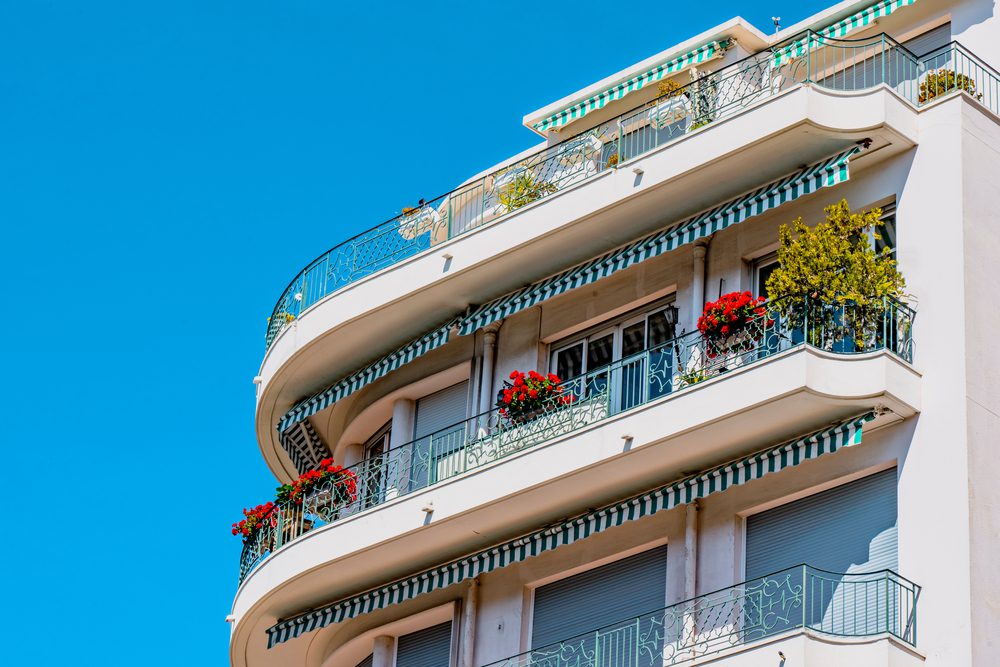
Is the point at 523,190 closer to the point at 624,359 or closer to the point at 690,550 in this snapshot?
the point at 624,359

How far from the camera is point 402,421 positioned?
87.1 ft

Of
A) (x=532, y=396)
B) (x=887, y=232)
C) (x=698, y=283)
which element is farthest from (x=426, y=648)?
(x=887, y=232)

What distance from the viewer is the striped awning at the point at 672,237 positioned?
21.9 metres

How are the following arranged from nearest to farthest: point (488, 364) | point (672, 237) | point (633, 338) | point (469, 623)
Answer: point (672, 237) < point (469, 623) < point (633, 338) < point (488, 364)

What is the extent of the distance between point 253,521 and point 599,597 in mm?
5502

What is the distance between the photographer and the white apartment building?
794 inches

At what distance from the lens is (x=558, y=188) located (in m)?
25.1

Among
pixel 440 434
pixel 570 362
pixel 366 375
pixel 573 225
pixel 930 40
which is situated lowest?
pixel 440 434

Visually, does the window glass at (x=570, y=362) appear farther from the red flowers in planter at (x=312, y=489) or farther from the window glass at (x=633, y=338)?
the red flowers in planter at (x=312, y=489)

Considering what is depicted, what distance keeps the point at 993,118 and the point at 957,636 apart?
6.28m

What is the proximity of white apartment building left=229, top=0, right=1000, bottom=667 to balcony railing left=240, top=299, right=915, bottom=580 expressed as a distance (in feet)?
0.15

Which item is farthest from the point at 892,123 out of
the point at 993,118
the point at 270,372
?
the point at 270,372

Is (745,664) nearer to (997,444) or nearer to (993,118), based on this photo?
(997,444)

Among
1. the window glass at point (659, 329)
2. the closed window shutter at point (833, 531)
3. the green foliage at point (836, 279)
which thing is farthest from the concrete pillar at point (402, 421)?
the green foliage at point (836, 279)
